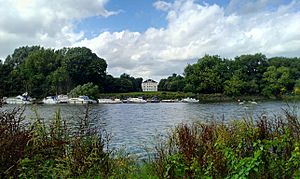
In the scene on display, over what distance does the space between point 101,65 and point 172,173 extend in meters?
101

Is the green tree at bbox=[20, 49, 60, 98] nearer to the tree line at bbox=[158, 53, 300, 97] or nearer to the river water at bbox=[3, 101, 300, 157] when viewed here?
the tree line at bbox=[158, 53, 300, 97]

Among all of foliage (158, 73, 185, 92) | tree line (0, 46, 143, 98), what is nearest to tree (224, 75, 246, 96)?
foliage (158, 73, 185, 92)

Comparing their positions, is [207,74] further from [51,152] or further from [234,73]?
[51,152]

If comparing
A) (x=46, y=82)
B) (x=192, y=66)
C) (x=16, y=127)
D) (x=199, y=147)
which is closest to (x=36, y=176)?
(x=16, y=127)

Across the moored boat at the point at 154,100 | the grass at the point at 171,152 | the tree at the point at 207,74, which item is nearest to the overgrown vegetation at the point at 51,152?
the grass at the point at 171,152

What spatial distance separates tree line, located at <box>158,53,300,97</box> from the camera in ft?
318

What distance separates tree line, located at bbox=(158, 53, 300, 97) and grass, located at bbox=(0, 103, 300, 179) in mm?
89749

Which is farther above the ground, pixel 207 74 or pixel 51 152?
pixel 207 74

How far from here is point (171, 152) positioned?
25.1ft

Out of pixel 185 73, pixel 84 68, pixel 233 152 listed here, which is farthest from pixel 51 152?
pixel 185 73

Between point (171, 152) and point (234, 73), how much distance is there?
3924 inches

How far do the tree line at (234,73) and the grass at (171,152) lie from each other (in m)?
89.7

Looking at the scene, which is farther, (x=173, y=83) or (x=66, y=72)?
(x=173, y=83)

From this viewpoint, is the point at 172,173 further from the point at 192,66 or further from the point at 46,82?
the point at 192,66
